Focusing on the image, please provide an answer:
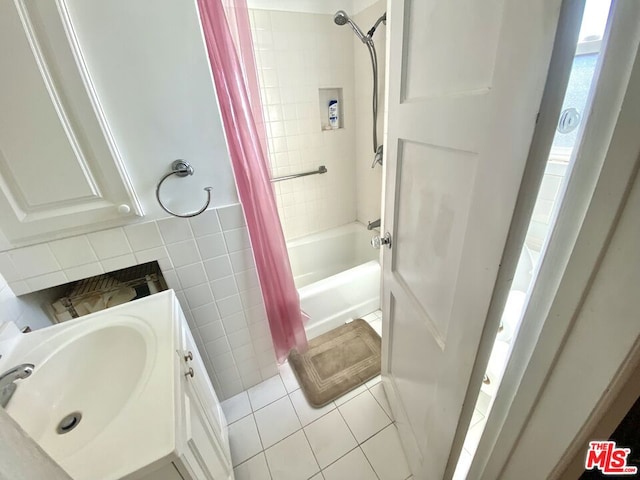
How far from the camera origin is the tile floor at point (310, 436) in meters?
1.15

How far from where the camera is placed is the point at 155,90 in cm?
88

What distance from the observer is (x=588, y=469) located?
48 centimetres

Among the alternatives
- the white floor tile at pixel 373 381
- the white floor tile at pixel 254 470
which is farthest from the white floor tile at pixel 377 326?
the white floor tile at pixel 254 470

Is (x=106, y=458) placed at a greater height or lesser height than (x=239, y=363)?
greater

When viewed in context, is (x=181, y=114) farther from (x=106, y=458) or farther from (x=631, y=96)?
(x=631, y=96)

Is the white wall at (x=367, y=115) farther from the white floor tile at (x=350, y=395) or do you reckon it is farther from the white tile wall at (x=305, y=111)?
the white floor tile at (x=350, y=395)

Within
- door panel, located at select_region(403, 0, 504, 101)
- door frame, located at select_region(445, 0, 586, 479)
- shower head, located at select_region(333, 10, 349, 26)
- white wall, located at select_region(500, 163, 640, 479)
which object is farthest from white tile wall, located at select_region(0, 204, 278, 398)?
shower head, located at select_region(333, 10, 349, 26)

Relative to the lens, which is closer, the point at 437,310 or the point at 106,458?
the point at 106,458

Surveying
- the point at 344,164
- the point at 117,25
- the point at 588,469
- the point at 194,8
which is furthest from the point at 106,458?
the point at 344,164

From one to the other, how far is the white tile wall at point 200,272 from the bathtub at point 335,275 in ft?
1.33

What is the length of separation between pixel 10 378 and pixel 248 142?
3.27 ft

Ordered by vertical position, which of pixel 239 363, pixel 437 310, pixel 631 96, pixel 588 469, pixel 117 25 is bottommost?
pixel 239 363

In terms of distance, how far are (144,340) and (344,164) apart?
1.88 metres

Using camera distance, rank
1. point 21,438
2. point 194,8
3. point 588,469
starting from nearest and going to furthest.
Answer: point 21,438 < point 588,469 < point 194,8
